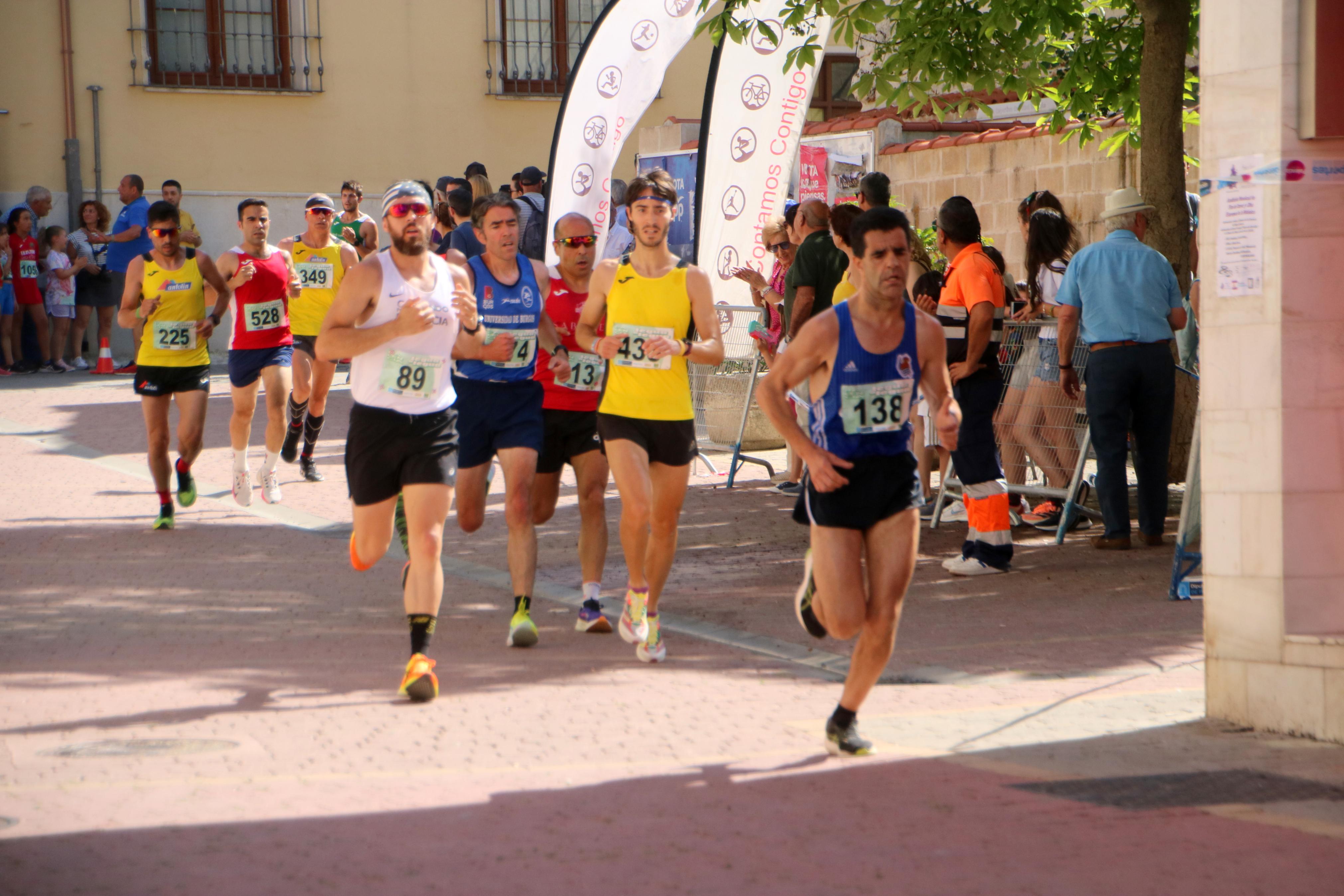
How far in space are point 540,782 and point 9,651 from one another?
3170 mm

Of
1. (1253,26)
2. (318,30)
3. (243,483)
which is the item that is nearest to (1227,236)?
(1253,26)

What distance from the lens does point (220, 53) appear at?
78.4 ft

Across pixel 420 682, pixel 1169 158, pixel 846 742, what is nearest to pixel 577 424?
pixel 420 682

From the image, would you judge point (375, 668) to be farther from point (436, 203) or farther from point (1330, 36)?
point (436, 203)

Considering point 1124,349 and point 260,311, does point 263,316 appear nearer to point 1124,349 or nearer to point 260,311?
point 260,311

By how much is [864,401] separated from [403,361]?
1.99 meters

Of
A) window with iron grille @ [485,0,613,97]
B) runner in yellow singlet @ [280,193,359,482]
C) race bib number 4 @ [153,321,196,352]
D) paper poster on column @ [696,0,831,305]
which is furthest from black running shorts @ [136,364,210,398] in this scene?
window with iron grille @ [485,0,613,97]

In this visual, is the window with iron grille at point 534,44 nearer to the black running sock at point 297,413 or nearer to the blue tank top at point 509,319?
the black running sock at point 297,413

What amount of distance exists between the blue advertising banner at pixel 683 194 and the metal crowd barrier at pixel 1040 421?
9410mm

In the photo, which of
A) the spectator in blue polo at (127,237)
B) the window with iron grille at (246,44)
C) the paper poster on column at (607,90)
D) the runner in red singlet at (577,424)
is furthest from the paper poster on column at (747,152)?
the window with iron grille at (246,44)

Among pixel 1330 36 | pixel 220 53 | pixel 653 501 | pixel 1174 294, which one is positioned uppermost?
pixel 220 53

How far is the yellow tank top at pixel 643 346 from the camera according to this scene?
718 cm

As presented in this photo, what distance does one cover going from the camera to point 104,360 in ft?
68.7

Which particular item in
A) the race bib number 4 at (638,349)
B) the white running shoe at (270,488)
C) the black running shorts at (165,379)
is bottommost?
the white running shoe at (270,488)
